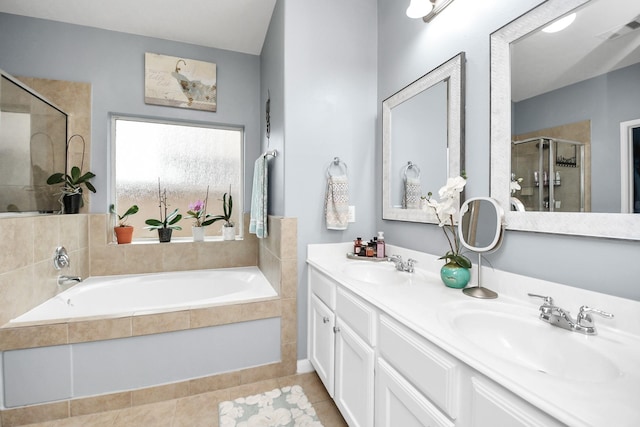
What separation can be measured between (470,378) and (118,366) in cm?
190

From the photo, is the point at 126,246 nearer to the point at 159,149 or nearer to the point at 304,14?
the point at 159,149

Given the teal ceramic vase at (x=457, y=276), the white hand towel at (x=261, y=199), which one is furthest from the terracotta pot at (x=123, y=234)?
the teal ceramic vase at (x=457, y=276)

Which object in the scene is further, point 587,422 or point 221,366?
point 221,366

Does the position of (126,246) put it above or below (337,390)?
above

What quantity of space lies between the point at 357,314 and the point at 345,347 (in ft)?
0.87

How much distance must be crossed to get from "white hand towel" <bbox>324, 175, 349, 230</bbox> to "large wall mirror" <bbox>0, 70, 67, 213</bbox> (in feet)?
6.56

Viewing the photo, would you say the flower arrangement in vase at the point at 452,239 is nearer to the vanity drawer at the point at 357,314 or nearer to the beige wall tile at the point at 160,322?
the vanity drawer at the point at 357,314

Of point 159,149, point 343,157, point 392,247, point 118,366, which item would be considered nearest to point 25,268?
point 118,366

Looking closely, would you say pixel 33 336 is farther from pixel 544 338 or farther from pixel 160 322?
pixel 544 338

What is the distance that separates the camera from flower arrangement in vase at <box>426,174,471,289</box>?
1.27 meters

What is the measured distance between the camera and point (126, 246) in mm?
2586

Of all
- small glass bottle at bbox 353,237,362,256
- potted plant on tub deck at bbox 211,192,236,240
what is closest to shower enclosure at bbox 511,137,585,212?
small glass bottle at bbox 353,237,362,256

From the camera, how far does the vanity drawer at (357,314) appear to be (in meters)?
1.17

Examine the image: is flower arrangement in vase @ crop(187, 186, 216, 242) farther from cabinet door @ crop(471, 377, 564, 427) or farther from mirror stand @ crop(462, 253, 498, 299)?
cabinet door @ crop(471, 377, 564, 427)
